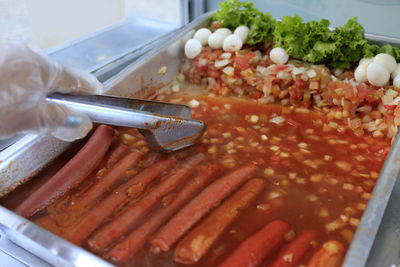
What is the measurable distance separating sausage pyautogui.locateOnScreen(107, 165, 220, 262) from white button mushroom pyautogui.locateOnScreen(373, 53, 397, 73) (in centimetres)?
106

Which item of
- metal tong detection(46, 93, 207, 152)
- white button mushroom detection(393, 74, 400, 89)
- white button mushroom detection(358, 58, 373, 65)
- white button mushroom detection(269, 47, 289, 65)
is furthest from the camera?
white button mushroom detection(269, 47, 289, 65)

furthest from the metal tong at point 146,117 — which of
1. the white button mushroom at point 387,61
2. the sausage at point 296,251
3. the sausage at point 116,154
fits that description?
the white button mushroom at point 387,61

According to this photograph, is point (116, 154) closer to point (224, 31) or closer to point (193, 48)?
point (193, 48)

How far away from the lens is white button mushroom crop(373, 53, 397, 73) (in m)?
2.06

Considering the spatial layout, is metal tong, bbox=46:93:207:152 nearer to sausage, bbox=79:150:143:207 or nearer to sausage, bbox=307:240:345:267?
sausage, bbox=79:150:143:207

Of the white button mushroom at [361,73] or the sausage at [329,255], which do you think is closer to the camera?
the sausage at [329,255]

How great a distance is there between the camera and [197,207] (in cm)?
154

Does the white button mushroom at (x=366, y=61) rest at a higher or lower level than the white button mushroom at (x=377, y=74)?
higher

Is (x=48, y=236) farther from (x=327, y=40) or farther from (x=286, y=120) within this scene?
(x=327, y=40)

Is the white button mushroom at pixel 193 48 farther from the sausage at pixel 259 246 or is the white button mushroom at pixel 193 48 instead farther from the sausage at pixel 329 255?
the sausage at pixel 329 255

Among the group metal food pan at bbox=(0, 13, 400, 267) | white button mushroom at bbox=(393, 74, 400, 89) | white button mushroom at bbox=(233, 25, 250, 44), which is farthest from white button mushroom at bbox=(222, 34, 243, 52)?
white button mushroom at bbox=(393, 74, 400, 89)

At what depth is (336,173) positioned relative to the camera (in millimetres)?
1781

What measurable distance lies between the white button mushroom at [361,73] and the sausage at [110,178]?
4.05ft

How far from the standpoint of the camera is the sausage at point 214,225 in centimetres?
138
